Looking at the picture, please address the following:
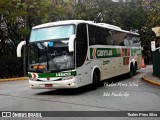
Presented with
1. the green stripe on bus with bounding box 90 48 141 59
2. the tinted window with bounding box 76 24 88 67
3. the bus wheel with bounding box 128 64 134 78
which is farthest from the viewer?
the bus wheel with bounding box 128 64 134 78

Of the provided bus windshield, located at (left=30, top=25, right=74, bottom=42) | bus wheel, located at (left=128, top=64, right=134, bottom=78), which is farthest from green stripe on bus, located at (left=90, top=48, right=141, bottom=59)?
bus windshield, located at (left=30, top=25, right=74, bottom=42)

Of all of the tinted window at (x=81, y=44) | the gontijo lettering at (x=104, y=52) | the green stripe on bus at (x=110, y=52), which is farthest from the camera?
the gontijo lettering at (x=104, y=52)

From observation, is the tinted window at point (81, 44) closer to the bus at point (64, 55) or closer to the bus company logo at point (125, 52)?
the bus at point (64, 55)

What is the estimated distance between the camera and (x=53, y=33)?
1333 centimetres

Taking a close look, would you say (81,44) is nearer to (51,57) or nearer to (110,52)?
(51,57)

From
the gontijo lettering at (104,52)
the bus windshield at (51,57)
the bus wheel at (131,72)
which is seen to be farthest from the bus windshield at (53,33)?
the bus wheel at (131,72)

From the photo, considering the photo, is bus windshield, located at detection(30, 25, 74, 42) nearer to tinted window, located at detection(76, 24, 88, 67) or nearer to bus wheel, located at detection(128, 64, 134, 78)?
tinted window, located at detection(76, 24, 88, 67)

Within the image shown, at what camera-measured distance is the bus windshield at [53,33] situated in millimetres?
13087

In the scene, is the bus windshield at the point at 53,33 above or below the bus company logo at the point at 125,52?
above

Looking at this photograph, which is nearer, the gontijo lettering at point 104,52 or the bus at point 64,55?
the bus at point 64,55

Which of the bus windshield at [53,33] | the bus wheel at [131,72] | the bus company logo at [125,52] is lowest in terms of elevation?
the bus wheel at [131,72]

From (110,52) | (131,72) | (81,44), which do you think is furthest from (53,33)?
(131,72)

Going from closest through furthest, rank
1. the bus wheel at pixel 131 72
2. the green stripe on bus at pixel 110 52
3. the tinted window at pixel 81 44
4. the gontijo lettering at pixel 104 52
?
the tinted window at pixel 81 44 < the green stripe on bus at pixel 110 52 < the gontijo lettering at pixel 104 52 < the bus wheel at pixel 131 72

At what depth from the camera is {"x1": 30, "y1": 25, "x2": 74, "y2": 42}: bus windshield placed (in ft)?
42.9
